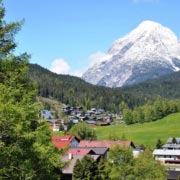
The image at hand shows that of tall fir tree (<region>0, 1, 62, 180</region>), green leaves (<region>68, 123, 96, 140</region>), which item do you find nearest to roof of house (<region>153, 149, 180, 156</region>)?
green leaves (<region>68, 123, 96, 140</region>)

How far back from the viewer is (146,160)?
62.3 metres

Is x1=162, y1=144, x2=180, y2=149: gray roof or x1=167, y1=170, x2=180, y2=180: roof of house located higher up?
x1=162, y1=144, x2=180, y2=149: gray roof

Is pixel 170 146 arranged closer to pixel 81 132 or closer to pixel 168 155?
pixel 168 155

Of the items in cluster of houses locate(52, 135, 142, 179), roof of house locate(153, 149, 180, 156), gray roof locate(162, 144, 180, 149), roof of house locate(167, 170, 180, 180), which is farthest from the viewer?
gray roof locate(162, 144, 180, 149)

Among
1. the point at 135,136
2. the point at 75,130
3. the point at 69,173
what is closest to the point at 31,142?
the point at 69,173

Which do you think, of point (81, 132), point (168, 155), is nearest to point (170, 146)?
point (168, 155)

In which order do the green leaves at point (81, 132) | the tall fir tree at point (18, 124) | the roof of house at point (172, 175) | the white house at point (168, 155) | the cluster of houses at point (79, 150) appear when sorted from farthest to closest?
the green leaves at point (81, 132), the white house at point (168, 155), the roof of house at point (172, 175), the cluster of houses at point (79, 150), the tall fir tree at point (18, 124)

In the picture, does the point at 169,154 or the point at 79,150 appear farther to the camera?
the point at 169,154

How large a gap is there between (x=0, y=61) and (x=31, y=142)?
4.09 metres

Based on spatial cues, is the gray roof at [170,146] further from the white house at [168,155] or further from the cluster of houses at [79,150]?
the cluster of houses at [79,150]

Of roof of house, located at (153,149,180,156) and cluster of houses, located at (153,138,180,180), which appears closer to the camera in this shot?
cluster of houses, located at (153,138,180,180)

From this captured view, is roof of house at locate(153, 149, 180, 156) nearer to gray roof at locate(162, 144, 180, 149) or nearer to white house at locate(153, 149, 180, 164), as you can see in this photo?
white house at locate(153, 149, 180, 164)

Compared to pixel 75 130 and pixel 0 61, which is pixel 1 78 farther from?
pixel 75 130

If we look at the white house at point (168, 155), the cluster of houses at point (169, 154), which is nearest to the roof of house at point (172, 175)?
the cluster of houses at point (169, 154)
